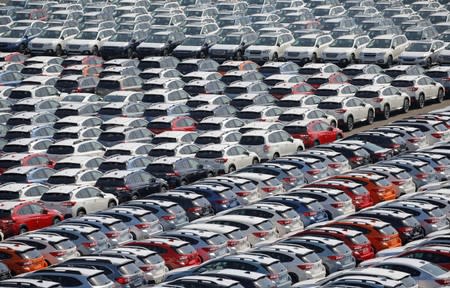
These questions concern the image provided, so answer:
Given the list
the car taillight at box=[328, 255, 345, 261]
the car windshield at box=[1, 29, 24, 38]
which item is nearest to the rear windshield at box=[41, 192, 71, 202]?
the car taillight at box=[328, 255, 345, 261]

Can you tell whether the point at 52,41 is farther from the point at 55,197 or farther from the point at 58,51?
the point at 55,197

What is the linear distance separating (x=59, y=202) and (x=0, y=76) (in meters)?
22.8

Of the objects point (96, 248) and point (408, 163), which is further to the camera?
point (408, 163)

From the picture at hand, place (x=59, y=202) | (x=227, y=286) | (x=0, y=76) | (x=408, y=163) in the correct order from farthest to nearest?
1. (x=0, y=76)
2. (x=408, y=163)
3. (x=59, y=202)
4. (x=227, y=286)

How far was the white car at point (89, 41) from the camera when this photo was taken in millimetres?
73500

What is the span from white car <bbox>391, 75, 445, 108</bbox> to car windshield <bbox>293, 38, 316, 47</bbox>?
955cm

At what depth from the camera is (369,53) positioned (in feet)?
225

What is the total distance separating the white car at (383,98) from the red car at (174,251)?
77.5ft

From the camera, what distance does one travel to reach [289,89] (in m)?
60.7

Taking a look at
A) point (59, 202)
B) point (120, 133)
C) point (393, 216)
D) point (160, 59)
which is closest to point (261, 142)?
point (120, 133)

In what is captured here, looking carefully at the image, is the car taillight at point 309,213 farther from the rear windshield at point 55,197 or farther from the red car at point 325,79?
the red car at point 325,79

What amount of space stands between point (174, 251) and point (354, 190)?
336 inches

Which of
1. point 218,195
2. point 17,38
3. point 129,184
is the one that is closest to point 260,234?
point 218,195

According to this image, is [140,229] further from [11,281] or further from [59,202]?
[11,281]
